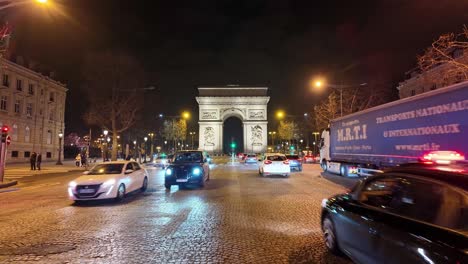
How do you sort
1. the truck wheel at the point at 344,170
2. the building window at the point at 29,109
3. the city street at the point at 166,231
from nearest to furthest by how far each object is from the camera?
the city street at the point at 166,231, the truck wheel at the point at 344,170, the building window at the point at 29,109

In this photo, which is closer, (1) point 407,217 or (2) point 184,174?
(1) point 407,217

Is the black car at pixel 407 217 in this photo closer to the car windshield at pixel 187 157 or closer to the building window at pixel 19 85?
the car windshield at pixel 187 157

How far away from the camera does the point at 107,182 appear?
12219 mm

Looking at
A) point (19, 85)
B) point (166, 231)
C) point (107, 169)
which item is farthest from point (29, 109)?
point (166, 231)

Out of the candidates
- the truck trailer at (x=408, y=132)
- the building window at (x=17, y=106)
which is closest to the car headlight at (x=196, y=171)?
the truck trailer at (x=408, y=132)

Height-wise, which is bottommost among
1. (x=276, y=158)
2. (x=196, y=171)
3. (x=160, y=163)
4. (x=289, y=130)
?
(x=160, y=163)

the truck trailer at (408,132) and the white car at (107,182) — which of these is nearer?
the truck trailer at (408,132)

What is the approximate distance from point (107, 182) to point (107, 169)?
2.01m

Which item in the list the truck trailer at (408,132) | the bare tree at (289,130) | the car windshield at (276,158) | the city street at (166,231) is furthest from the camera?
the bare tree at (289,130)

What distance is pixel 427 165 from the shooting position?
4.62 m

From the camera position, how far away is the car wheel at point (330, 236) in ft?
19.2

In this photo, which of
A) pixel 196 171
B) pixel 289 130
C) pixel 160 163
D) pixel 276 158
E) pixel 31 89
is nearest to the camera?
pixel 196 171

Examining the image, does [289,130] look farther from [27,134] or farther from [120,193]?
[120,193]

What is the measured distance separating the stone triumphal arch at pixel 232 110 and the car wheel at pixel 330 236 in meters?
79.7
